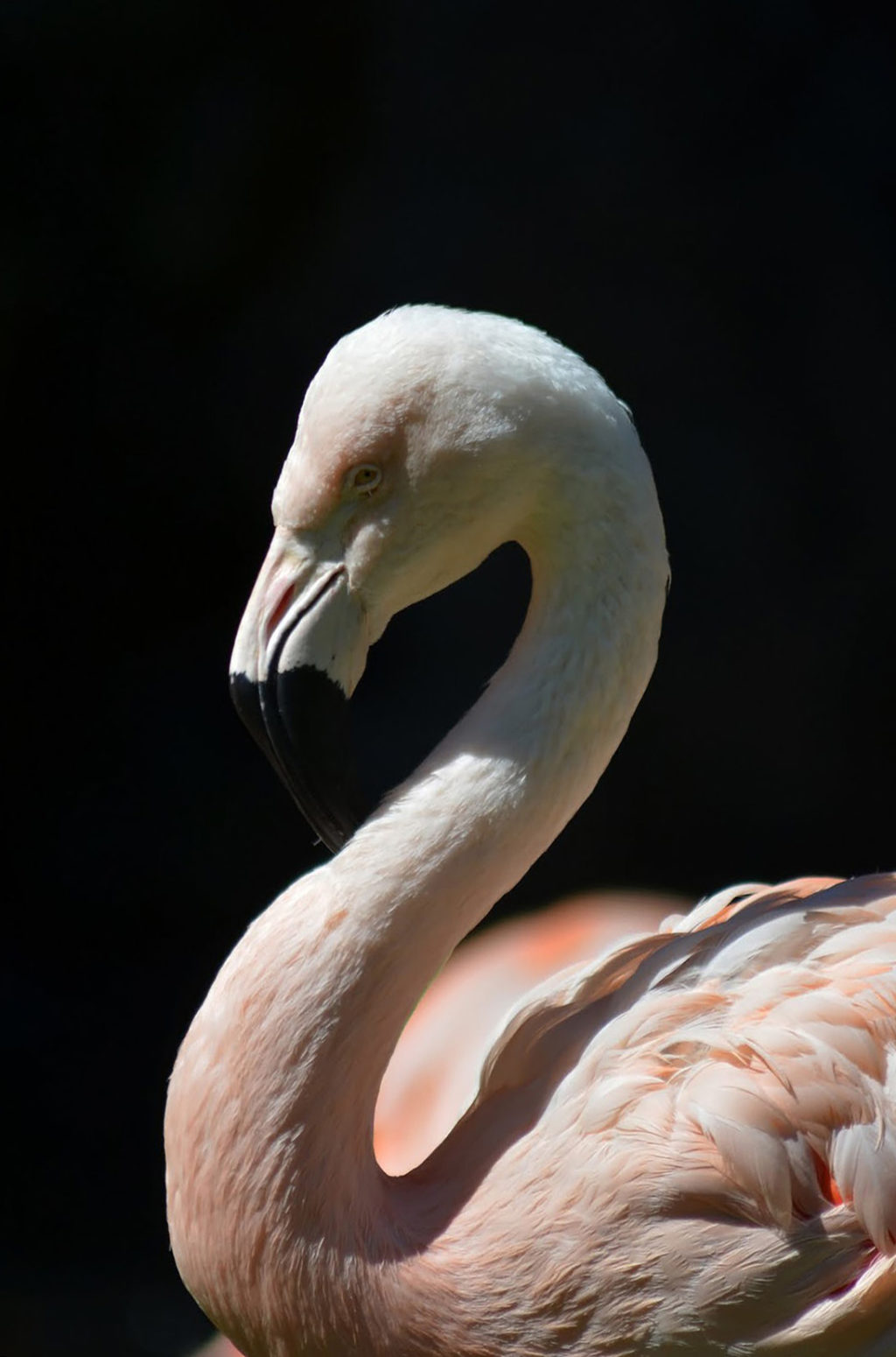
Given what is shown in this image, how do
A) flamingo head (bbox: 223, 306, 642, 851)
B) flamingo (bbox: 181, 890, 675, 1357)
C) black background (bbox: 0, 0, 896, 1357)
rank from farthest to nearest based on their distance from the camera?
black background (bbox: 0, 0, 896, 1357) → flamingo (bbox: 181, 890, 675, 1357) → flamingo head (bbox: 223, 306, 642, 851)

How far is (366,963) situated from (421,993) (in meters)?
0.12

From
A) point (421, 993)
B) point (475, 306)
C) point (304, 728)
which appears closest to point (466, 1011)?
point (421, 993)

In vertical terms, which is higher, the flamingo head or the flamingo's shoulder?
the flamingo head

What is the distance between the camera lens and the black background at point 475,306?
4238mm

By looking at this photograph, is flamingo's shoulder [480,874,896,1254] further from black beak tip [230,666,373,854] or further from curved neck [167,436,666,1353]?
black beak tip [230,666,373,854]

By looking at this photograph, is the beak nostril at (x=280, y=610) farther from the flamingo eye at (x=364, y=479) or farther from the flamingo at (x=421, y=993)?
the flamingo eye at (x=364, y=479)

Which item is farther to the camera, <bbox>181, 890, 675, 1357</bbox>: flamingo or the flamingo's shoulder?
<bbox>181, 890, 675, 1357</bbox>: flamingo

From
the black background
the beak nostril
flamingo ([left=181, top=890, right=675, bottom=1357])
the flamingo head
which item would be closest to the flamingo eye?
the flamingo head

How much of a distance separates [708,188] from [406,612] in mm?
1341

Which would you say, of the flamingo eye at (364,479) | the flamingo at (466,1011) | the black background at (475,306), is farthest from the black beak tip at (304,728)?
the black background at (475,306)

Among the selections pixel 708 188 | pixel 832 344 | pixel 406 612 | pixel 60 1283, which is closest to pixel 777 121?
pixel 708 188

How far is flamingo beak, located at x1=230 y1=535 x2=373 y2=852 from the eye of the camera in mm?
1883

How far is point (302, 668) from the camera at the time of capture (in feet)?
6.18

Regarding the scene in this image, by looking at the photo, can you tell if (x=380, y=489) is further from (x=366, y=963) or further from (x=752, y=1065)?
(x=752, y=1065)
